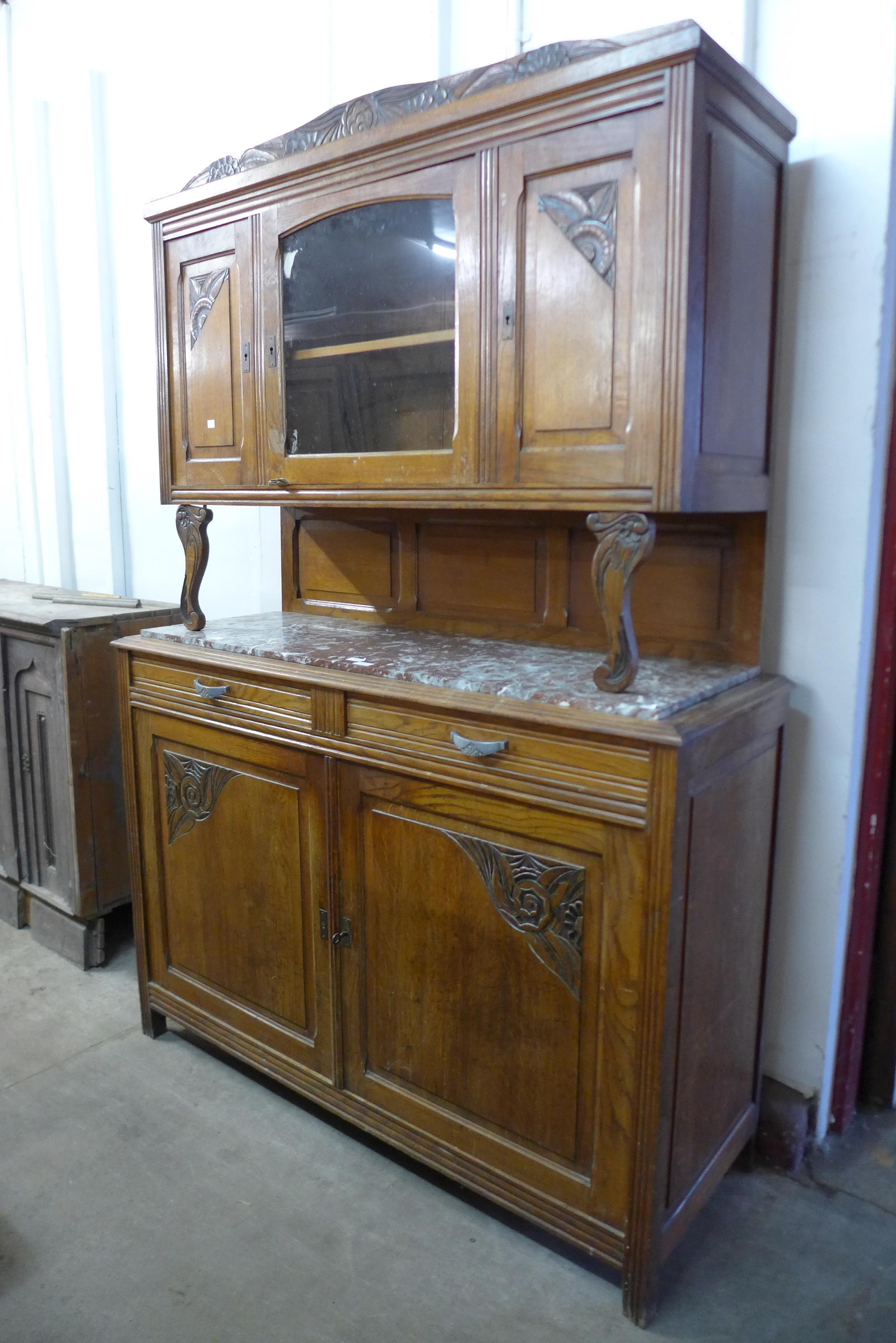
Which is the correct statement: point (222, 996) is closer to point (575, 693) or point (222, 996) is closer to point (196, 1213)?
point (196, 1213)

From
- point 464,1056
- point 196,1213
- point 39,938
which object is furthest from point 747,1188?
point 39,938

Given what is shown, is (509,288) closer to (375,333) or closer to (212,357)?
(375,333)

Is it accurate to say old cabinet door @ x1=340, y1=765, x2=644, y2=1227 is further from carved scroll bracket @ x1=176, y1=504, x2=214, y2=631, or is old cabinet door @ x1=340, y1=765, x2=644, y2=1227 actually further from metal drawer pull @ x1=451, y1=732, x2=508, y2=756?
carved scroll bracket @ x1=176, y1=504, x2=214, y2=631

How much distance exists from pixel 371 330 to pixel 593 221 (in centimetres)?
56

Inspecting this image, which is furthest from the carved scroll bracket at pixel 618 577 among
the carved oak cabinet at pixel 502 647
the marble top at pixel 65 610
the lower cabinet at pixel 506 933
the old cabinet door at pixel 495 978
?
the marble top at pixel 65 610

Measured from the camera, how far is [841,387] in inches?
68.2

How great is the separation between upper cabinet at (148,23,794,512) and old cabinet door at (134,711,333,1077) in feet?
1.99

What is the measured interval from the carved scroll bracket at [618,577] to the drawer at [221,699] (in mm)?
646

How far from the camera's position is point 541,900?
5.18 ft

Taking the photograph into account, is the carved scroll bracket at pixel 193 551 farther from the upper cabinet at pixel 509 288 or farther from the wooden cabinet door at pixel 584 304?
the wooden cabinet door at pixel 584 304

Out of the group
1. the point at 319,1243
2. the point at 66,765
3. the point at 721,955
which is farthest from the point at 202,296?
the point at 319,1243

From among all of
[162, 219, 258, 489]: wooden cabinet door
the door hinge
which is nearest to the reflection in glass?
[162, 219, 258, 489]: wooden cabinet door

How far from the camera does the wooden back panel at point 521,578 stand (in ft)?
6.09

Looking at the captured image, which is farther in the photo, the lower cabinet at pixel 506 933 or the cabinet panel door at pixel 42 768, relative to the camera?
the cabinet panel door at pixel 42 768
